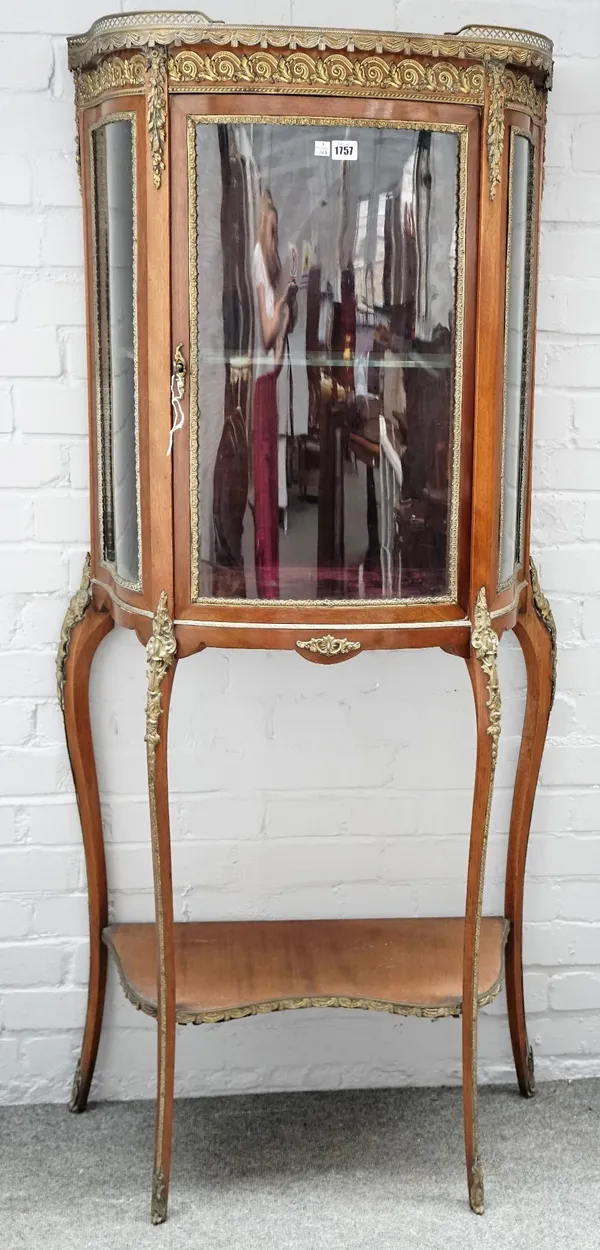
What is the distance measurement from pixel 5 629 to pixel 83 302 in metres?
0.53

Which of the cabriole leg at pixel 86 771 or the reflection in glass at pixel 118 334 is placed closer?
the reflection in glass at pixel 118 334

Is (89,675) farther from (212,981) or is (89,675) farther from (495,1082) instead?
(495,1082)

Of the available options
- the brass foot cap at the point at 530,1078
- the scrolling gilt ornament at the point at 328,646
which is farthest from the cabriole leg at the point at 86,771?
the brass foot cap at the point at 530,1078

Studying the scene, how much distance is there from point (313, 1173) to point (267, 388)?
122 centimetres

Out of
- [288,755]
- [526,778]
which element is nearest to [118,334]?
[288,755]

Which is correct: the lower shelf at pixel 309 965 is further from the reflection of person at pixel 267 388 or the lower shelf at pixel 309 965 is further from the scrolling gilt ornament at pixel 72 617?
the reflection of person at pixel 267 388

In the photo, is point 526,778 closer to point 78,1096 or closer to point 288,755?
point 288,755

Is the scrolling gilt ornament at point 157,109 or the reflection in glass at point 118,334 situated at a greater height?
the scrolling gilt ornament at point 157,109

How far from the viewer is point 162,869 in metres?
1.68

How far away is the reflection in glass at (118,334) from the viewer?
1557 mm

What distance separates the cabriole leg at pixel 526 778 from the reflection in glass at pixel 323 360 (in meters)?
0.36

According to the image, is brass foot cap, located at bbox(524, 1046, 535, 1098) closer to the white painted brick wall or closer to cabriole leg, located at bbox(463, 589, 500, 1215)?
the white painted brick wall

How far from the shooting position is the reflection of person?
1.50 m

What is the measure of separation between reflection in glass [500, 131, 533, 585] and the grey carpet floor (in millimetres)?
955
